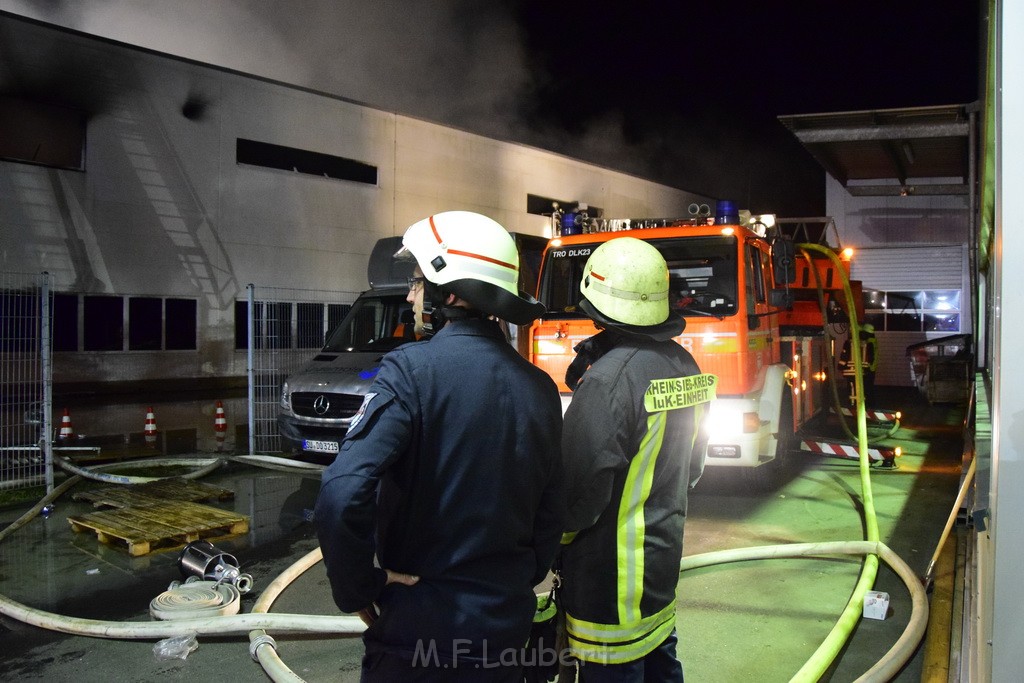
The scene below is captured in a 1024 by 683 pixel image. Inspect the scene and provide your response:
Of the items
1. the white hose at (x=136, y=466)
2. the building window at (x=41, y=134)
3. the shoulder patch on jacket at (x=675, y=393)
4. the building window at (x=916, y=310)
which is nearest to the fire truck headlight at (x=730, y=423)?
the shoulder patch on jacket at (x=675, y=393)

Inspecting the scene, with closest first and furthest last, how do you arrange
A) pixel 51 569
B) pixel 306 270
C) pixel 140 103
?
1. pixel 51 569
2. pixel 140 103
3. pixel 306 270

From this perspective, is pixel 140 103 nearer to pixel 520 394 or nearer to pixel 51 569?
pixel 51 569

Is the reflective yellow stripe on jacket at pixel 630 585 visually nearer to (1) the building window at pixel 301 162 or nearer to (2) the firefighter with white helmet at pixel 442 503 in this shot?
(2) the firefighter with white helmet at pixel 442 503

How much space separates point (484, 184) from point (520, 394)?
71.8 feet

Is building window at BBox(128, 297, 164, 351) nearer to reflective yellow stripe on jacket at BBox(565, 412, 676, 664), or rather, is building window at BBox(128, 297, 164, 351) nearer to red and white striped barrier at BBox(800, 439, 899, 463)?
red and white striped barrier at BBox(800, 439, 899, 463)

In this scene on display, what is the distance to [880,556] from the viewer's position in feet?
15.6

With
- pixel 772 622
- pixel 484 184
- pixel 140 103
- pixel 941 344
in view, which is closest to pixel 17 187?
pixel 140 103

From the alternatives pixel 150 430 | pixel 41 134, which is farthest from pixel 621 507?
pixel 41 134

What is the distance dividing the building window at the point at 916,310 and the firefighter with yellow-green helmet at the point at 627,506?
659 inches

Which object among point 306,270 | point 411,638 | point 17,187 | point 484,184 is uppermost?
point 484,184

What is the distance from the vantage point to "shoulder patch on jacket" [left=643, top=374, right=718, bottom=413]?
7.72 feet

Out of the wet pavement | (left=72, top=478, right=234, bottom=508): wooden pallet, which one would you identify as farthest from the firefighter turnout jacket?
(left=72, top=478, right=234, bottom=508): wooden pallet

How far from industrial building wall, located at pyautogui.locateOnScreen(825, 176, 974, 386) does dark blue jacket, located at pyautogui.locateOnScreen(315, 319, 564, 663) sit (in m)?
17.6

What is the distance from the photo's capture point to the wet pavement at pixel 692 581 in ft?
12.1
